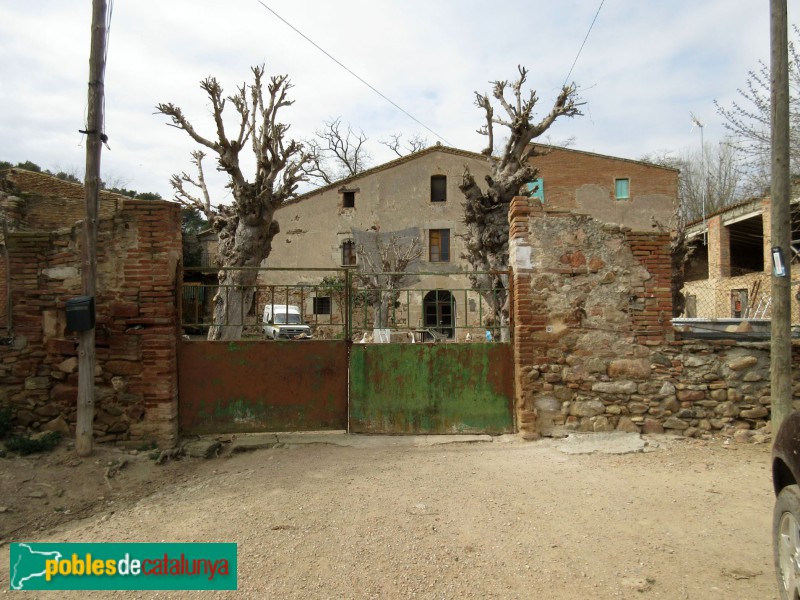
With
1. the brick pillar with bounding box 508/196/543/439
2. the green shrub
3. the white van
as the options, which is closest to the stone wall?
the green shrub

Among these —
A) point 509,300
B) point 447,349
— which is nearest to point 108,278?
point 447,349

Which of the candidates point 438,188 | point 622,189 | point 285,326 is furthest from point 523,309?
point 622,189

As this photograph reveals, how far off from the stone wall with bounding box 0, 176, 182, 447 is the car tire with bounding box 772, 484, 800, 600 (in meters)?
5.61

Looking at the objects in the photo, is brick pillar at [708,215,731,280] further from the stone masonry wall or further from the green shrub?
the green shrub

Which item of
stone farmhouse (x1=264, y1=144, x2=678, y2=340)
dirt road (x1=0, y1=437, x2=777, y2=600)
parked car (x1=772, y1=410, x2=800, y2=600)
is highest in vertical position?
stone farmhouse (x1=264, y1=144, x2=678, y2=340)

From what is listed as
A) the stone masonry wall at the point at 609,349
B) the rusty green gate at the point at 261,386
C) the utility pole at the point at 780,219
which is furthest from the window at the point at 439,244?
the utility pole at the point at 780,219

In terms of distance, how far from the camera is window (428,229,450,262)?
86.1ft

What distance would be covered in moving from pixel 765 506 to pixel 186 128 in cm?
1222

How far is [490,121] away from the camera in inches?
475

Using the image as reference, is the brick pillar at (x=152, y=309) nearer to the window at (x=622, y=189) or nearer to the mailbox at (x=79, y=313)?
the mailbox at (x=79, y=313)

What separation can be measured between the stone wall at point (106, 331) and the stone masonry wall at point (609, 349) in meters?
4.18

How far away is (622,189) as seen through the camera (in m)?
27.8

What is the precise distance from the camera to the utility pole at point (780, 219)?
5203mm

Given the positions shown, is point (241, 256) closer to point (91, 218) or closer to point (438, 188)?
point (91, 218)
